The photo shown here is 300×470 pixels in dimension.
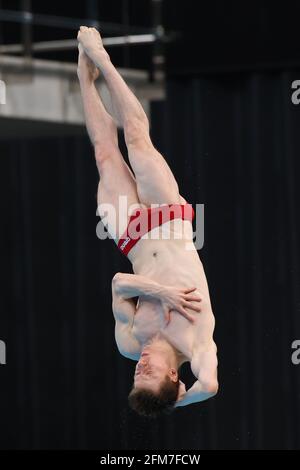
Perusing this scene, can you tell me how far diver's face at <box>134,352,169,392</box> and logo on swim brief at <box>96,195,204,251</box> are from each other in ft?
1.89

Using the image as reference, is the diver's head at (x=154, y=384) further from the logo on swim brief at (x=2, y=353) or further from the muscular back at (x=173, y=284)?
the logo on swim brief at (x=2, y=353)

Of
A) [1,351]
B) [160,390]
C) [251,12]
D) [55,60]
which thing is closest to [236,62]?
[251,12]

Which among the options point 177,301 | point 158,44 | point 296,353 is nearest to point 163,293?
point 177,301

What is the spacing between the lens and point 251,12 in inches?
286

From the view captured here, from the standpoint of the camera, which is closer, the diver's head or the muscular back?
the diver's head

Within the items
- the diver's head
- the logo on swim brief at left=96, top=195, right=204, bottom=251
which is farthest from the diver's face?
the logo on swim brief at left=96, top=195, right=204, bottom=251

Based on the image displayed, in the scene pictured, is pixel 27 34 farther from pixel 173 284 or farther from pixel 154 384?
pixel 154 384

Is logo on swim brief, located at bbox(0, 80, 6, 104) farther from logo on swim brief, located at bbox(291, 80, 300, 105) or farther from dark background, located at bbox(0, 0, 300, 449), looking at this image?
logo on swim brief, located at bbox(291, 80, 300, 105)

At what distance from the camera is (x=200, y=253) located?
24.6ft

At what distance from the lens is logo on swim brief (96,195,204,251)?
16.3 feet

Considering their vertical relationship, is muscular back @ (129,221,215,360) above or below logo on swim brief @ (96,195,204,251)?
below

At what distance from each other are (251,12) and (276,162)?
100 cm

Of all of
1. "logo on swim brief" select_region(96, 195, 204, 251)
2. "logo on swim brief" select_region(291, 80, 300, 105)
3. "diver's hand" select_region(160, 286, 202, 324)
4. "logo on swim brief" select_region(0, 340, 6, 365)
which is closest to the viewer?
"diver's hand" select_region(160, 286, 202, 324)

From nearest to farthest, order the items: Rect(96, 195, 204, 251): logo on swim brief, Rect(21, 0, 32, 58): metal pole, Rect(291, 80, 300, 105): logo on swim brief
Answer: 1. Rect(96, 195, 204, 251): logo on swim brief
2. Rect(21, 0, 32, 58): metal pole
3. Rect(291, 80, 300, 105): logo on swim brief
